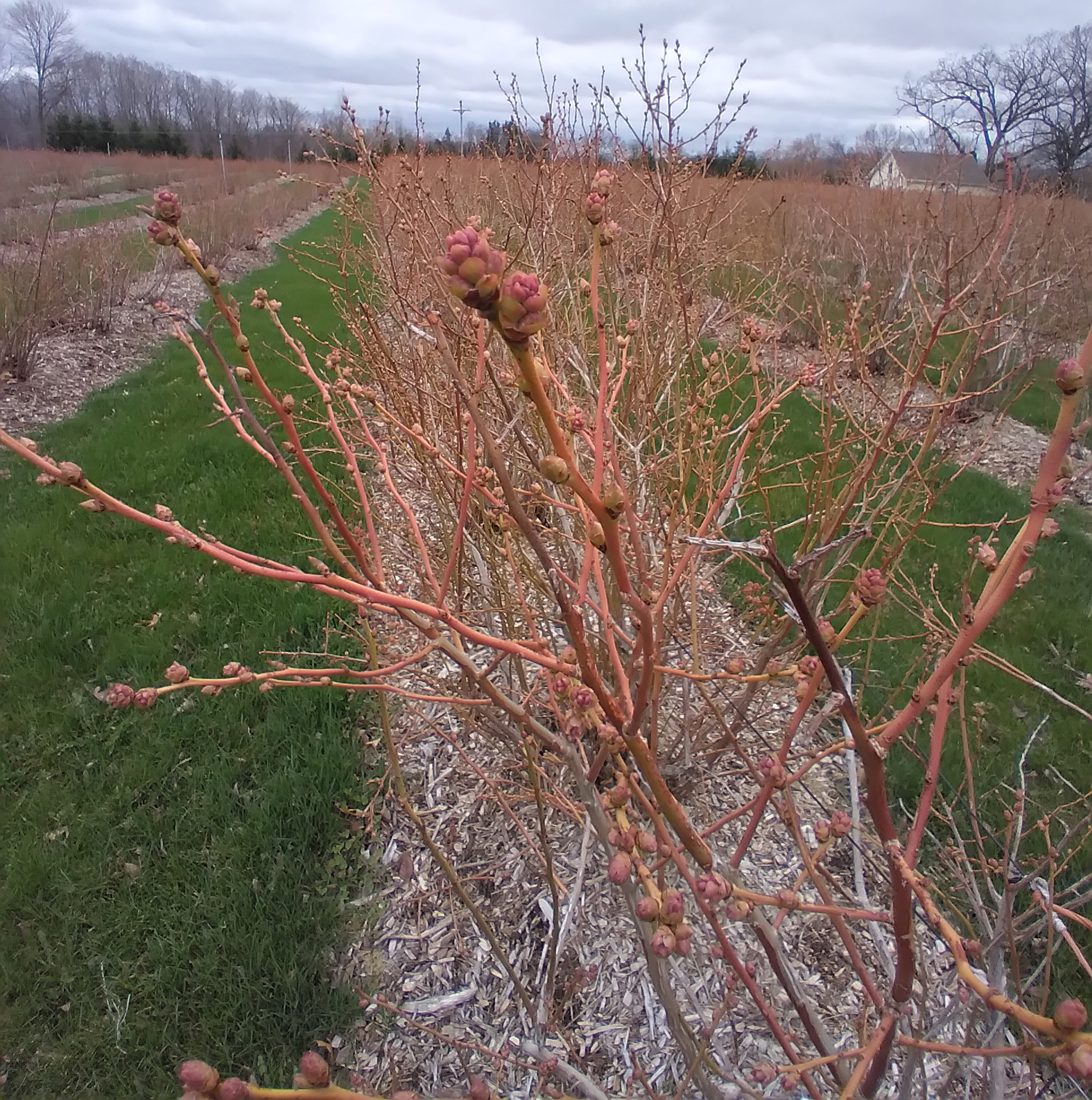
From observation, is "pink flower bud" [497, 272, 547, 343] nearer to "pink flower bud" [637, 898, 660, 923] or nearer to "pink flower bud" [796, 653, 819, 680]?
"pink flower bud" [637, 898, 660, 923]

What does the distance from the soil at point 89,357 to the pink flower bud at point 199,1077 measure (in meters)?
7.47

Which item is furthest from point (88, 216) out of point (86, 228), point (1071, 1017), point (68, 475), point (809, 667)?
point (1071, 1017)

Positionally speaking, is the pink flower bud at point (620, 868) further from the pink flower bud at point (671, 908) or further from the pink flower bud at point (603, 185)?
the pink flower bud at point (603, 185)

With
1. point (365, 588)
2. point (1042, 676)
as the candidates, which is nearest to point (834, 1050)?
point (365, 588)

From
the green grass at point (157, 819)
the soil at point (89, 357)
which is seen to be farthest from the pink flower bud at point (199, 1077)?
the soil at point (89, 357)

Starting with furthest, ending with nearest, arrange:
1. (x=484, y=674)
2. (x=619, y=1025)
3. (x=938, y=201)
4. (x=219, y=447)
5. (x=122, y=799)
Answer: (x=938, y=201), (x=219, y=447), (x=122, y=799), (x=619, y=1025), (x=484, y=674)

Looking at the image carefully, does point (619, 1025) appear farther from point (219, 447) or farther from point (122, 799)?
point (219, 447)

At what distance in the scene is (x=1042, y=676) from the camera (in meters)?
4.20

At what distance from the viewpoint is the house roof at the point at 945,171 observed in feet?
25.0

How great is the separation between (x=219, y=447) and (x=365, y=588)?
673 centimetres

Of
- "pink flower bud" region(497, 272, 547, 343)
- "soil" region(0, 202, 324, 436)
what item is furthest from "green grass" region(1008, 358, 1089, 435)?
"pink flower bud" region(497, 272, 547, 343)

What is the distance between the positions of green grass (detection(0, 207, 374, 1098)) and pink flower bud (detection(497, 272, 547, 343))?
268cm

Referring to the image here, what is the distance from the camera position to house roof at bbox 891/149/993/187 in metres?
7.62

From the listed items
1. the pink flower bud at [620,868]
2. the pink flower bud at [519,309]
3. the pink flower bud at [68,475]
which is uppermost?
the pink flower bud at [519,309]
